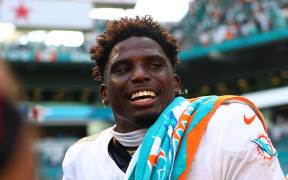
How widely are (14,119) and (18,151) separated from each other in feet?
0.14

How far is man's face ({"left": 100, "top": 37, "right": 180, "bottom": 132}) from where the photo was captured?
1.84 metres

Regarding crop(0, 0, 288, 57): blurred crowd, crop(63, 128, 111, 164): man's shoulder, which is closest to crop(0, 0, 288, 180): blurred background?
crop(0, 0, 288, 57): blurred crowd

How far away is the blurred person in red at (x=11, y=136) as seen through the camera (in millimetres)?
558

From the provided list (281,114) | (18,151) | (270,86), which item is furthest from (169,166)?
(270,86)

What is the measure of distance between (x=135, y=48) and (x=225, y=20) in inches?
768

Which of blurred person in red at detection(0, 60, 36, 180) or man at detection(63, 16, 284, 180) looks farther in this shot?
man at detection(63, 16, 284, 180)

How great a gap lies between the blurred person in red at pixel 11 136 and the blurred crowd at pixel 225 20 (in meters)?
19.2

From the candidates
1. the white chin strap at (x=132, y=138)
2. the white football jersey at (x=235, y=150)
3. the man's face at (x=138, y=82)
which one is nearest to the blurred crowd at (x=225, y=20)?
the man's face at (x=138, y=82)

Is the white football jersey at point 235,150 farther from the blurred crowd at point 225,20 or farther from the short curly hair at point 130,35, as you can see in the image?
the blurred crowd at point 225,20

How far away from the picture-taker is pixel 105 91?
222 centimetres

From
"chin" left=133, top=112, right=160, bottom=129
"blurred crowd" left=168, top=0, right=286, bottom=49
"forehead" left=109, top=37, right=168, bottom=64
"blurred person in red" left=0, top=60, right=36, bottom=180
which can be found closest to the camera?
"blurred person in red" left=0, top=60, right=36, bottom=180

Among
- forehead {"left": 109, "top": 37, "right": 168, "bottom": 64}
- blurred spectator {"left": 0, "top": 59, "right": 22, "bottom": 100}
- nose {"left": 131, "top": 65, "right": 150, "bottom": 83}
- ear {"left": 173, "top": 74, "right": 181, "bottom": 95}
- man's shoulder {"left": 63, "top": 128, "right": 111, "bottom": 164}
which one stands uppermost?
blurred spectator {"left": 0, "top": 59, "right": 22, "bottom": 100}

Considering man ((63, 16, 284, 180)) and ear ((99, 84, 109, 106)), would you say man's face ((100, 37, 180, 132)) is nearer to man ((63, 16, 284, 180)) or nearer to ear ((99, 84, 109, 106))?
man ((63, 16, 284, 180))

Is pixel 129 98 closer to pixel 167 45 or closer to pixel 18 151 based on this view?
pixel 167 45
